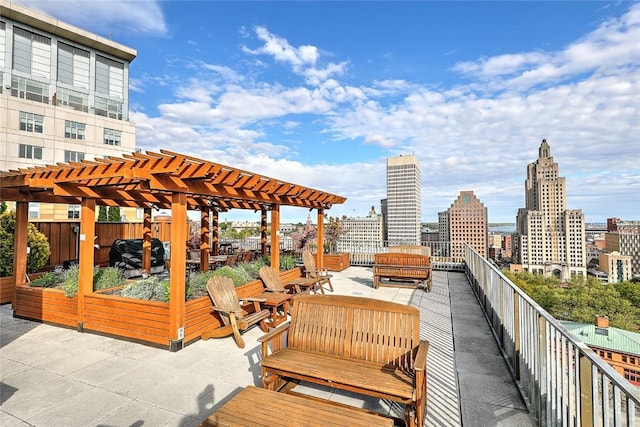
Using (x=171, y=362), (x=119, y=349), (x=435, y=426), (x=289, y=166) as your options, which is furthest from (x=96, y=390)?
(x=289, y=166)

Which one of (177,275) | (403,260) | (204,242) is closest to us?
(177,275)

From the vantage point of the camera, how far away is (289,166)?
26.6m

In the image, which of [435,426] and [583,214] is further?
[583,214]

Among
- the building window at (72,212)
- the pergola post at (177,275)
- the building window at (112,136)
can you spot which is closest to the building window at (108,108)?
Result: the building window at (112,136)

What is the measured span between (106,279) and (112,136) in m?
29.5

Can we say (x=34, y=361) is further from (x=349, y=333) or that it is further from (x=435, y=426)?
(x=435, y=426)

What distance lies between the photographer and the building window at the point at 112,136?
28.4 meters

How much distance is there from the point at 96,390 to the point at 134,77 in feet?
133

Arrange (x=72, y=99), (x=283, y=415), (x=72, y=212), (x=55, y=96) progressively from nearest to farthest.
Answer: (x=283, y=415)
(x=72, y=212)
(x=55, y=96)
(x=72, y=99)

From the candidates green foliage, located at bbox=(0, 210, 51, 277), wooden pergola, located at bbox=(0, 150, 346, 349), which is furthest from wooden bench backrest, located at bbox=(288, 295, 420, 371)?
green foliage, located at bbox=(0, 210, 51, 277)

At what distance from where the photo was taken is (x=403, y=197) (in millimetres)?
51156

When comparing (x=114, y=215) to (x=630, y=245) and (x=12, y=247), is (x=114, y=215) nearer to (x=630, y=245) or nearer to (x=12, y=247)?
(x=12, y=247)

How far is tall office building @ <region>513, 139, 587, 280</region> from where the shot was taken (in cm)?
6136

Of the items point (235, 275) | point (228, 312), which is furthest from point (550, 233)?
point (228, 312)
